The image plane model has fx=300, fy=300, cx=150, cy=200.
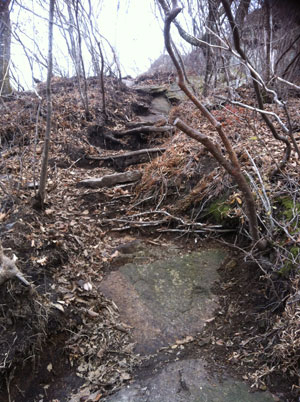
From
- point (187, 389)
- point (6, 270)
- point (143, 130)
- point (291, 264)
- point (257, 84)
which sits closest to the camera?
point (187, 389)

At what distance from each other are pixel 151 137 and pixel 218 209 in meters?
3.29

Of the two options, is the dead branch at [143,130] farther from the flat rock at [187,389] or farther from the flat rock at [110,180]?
the flat rock at [187,389]

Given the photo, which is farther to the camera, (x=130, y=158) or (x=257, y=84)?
(x=130, y=158)

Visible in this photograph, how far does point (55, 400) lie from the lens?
2.20m

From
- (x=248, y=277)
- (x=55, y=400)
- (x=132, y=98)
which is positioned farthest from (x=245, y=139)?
(x=132, y=98)

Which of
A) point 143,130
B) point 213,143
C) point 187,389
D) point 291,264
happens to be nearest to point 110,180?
point 143,130

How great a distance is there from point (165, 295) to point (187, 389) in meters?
0.97

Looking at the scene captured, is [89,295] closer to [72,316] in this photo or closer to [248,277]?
[72,316]

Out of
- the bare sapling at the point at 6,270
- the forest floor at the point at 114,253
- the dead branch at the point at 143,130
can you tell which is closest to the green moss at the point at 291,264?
the forest floor at the point at 114,253

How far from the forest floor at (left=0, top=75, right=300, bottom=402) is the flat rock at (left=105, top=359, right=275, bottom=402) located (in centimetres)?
9

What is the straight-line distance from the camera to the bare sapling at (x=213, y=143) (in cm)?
228

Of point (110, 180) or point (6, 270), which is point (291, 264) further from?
point (110, 180)

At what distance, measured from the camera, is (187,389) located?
2.12 metres

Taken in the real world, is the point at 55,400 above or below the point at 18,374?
below
